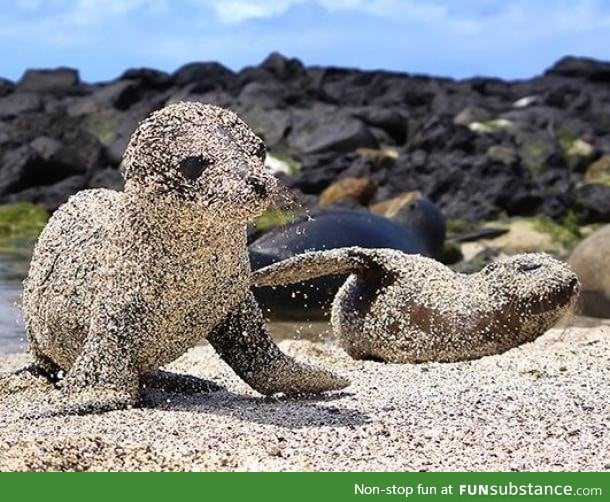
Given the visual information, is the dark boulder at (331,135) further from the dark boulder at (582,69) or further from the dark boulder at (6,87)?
the dark boulder at (582,69)

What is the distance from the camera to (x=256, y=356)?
17.0ft

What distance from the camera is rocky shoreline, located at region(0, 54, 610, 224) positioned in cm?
2138

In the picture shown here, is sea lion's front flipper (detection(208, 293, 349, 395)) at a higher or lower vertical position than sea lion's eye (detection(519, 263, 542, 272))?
lower

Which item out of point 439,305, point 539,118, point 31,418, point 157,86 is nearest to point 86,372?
point 31,418

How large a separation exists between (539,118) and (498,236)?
1674cm

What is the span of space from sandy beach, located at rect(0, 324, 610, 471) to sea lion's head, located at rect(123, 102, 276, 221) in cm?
83

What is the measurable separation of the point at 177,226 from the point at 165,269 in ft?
0.64

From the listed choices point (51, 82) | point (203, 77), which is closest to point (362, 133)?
point (203, 77)

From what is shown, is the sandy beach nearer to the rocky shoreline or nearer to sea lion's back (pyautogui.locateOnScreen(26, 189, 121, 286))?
sea lion's back (pyautogui.locateOnScreen(26, 189, 121, 286))

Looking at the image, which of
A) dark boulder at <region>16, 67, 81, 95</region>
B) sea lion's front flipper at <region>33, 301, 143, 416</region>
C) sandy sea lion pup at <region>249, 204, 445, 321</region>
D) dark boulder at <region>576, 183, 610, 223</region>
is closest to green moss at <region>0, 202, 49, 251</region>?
sandy sea lion pup at <region>249, 204, 445, 321</region>

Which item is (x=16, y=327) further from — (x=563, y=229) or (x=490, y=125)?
(x=490, y=125)

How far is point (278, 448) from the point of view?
4070mm

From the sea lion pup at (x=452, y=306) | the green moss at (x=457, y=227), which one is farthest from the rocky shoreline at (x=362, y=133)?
the sea lion pup at (x=452, y=306)

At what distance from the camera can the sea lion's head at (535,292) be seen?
679 centimetres
